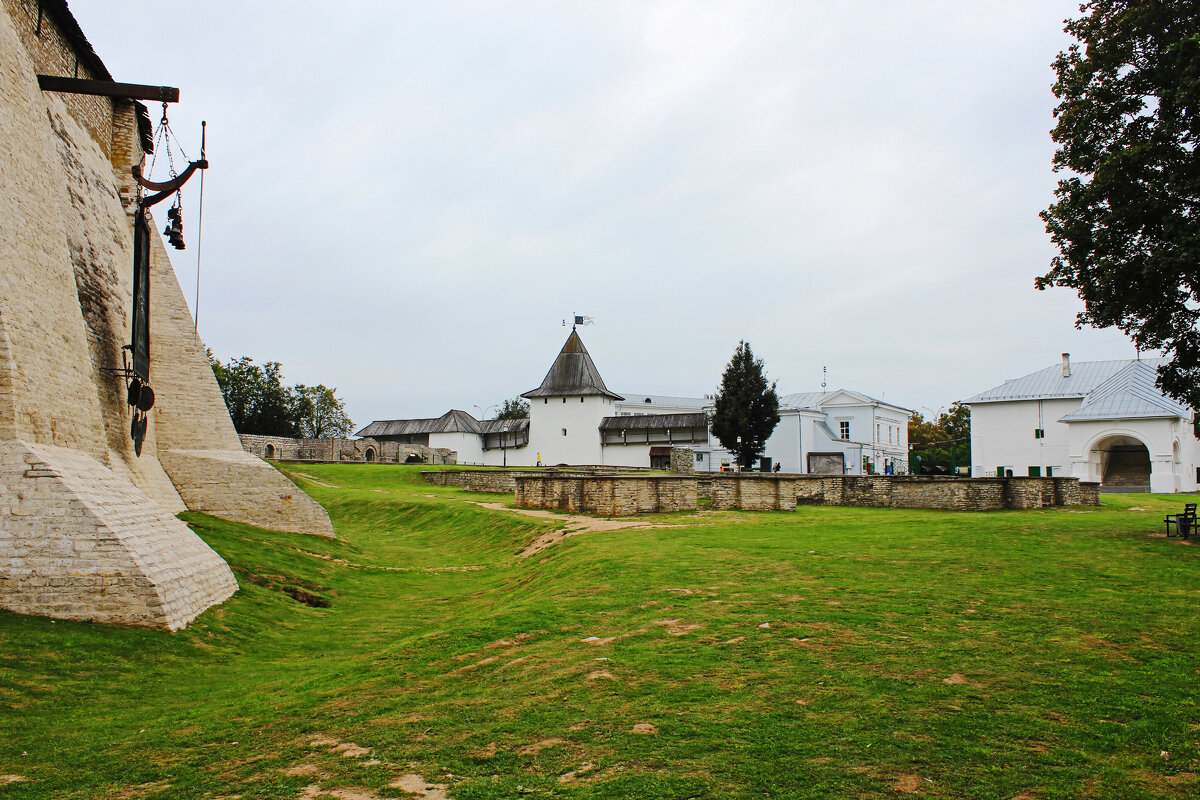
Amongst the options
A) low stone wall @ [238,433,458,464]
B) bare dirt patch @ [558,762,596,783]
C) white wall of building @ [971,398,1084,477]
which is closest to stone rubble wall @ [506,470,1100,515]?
bare dirt patch @ [558,762,596,783]

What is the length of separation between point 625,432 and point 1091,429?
2368 centimetres

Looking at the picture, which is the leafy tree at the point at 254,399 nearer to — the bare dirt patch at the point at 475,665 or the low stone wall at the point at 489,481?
the low stone wall at the point at 489,481

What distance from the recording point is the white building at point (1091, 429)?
32.0m

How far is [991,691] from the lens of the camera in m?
4.75

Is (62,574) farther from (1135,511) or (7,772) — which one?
(1135,511)

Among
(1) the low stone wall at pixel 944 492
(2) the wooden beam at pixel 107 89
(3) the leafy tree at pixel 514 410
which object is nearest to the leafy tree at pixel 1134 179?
(1) the low stone wall at pixel 944 492

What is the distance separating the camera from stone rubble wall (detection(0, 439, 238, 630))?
24.1ft

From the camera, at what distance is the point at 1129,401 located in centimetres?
3328

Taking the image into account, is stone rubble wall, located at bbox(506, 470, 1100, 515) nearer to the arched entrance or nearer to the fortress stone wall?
the fortress stone wall

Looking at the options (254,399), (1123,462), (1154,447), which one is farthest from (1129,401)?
(254,399)

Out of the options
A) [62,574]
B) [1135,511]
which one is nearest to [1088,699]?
[62,574]

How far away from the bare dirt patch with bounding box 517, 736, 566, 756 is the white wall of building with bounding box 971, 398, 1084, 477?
129ft

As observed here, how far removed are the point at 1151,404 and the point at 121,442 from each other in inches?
1466

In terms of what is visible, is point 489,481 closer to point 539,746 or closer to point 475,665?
point 475,665
